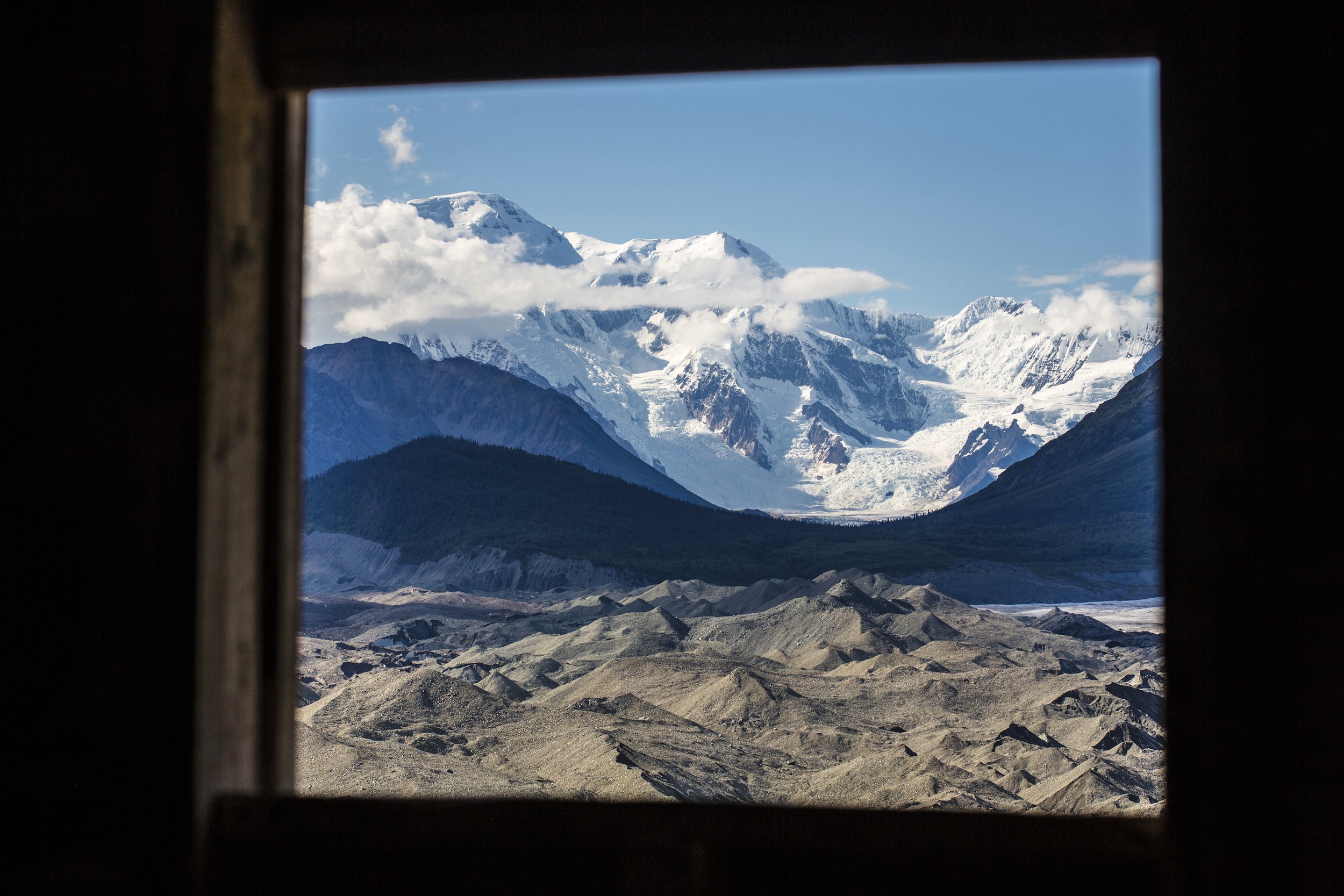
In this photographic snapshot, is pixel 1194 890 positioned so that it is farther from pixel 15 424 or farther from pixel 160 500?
pixel 15 424

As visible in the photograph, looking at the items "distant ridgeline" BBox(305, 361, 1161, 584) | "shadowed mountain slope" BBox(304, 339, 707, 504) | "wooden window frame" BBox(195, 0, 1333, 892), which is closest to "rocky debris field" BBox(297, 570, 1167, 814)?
"wooden window frame" BBox(195, 0, 1333, 892)

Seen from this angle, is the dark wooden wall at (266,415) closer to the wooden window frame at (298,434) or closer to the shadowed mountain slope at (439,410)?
the wooden window frame at (298,434)

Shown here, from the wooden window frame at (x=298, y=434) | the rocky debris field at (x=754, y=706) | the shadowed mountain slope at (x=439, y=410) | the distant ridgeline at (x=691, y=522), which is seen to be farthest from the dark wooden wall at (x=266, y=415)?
the shadowed mountain slope at (x=439, y=410)

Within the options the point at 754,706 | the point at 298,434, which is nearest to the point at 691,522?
the point at 754,706

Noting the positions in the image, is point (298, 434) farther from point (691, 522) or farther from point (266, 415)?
point (691, 522)

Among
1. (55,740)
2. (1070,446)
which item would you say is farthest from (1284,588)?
(1070,446)
